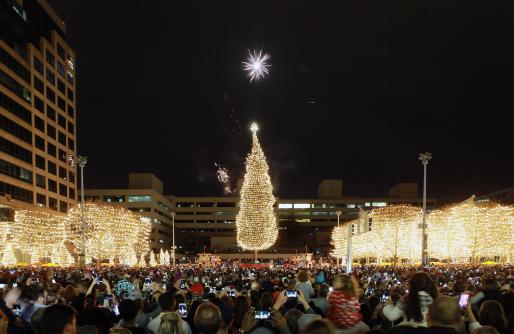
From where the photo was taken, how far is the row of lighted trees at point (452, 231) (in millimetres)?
53688

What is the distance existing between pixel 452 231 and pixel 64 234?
138ft

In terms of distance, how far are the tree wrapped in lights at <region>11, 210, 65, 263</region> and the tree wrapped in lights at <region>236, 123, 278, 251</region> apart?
2089 cm

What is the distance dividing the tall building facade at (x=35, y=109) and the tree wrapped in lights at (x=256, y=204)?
1077 inches

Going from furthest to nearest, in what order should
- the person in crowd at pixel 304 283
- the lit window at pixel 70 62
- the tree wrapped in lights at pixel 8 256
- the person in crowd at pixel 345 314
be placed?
the lit window at pixel 70 62, the tree wrapped in lights at pixel 8 256, the person in crowd at pixel 304 283, the person in crowd at pixel 345 314

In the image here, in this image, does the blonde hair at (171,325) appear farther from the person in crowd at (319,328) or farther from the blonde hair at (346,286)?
the person in crowd at (319,328)

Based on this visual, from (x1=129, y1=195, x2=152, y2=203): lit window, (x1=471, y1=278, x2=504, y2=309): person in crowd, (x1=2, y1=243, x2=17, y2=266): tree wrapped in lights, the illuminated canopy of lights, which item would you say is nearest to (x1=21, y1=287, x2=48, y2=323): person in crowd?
(x1=471, y1=278, x2=504, y2=309): person in crowd

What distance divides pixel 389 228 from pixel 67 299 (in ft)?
207

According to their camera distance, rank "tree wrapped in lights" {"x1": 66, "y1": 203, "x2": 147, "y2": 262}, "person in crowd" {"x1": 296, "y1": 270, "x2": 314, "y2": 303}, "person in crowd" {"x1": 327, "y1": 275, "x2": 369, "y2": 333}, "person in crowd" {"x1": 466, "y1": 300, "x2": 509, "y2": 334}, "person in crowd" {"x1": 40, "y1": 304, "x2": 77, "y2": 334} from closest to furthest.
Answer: "person in crowd" {"x1": 40, "y1": 304, "x2": 77, "y2": 334} < "person in crowd" {"x1": 327, "y1": 275, "x2": 369, "y2": 333} < "person in crowd" {"x1": 466, "y1": 300, "x2": 509, "y2": 334} < "person in crowd" {"x1": 296, "y1": 270, "x2": 314, "y2": 303} < "tree wrapped in lights" {"x1": 66, "y1": 203, "x2": 147, "y2": 262}

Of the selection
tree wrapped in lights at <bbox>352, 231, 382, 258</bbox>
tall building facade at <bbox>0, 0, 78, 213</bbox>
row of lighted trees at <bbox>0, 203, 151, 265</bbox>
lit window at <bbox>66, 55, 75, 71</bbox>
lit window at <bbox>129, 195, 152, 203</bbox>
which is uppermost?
lit window at <bbox>66, 55, 75, 71</bbox>

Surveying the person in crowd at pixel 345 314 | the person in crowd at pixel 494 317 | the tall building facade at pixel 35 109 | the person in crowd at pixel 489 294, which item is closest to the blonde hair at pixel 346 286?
the person in crowd at pixel 345 314

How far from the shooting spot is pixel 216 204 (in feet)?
483

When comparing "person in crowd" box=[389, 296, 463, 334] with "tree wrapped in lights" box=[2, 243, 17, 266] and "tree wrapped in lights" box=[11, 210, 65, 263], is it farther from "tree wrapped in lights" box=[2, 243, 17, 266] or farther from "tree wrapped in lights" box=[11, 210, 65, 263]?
"tree wrapped in lights" box=[2, 243, 17, 266]

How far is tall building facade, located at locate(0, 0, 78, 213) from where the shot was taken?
2665 inches

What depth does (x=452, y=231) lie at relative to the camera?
56.3m
